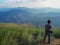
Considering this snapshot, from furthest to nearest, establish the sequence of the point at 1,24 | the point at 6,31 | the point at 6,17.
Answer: the point at 6,17 < the point at 1,24 < the point at 6,31

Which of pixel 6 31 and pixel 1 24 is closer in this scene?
pixel 6 31

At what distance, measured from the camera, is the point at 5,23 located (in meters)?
17.7

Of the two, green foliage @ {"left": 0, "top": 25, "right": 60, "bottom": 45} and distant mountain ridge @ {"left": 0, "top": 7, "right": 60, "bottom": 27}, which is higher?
distant mountain ridge @ {"left": 0, "top": 7, "right": 60, "bottom": 27}

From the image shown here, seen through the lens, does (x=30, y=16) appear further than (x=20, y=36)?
Yes

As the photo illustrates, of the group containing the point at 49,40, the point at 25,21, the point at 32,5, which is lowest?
the point at 49,40

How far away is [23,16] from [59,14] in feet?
8.33

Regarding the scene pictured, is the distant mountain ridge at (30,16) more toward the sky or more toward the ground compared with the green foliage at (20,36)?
more toward the sky

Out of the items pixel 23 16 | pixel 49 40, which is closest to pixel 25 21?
pixel 23 16

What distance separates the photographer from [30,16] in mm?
18016

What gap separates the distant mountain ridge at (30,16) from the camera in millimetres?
17828

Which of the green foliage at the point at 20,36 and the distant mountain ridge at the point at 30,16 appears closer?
the green foliage at the point at 20,36

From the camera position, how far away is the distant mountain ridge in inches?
702

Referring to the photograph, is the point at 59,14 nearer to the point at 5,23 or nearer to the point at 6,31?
the point at 5,23

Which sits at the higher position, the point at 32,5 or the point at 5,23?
the point at 32,5
